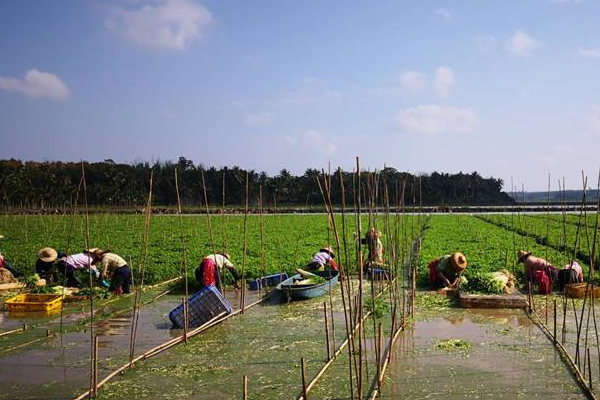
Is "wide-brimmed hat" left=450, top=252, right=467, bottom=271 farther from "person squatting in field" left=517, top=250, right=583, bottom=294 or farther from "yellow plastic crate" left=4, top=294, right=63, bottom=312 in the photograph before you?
"yellow plastic crate" left=4, top=294, right=63, bottom=312

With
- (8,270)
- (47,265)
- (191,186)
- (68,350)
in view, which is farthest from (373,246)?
(191,186)

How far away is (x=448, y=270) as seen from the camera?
11.7 meters

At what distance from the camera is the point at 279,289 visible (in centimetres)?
1091

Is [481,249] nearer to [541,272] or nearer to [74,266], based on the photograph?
Answer: [541,272]

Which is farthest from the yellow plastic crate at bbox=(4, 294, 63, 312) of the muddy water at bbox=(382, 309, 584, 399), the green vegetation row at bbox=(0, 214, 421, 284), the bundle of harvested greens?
the bundle of harvested greens

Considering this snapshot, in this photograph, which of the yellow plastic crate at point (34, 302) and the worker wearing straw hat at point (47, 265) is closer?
the yellow plastic crate at point (34, 302)

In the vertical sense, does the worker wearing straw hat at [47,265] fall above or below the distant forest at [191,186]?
below

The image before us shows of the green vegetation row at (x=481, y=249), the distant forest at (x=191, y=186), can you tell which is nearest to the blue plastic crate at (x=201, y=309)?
the green vegetation row at (x=481, y=249)

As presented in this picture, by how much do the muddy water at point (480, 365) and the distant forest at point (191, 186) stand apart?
42.0 metres

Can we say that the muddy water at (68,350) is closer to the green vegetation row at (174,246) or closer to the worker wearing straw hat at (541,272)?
the green vegetation row at (174,246)

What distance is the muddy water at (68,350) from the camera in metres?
6.15

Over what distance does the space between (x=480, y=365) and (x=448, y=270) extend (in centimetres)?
515

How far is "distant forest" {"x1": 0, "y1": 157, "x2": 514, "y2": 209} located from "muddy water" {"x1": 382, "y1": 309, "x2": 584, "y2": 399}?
4196 centimetres

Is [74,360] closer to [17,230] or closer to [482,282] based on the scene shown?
[482,282]
